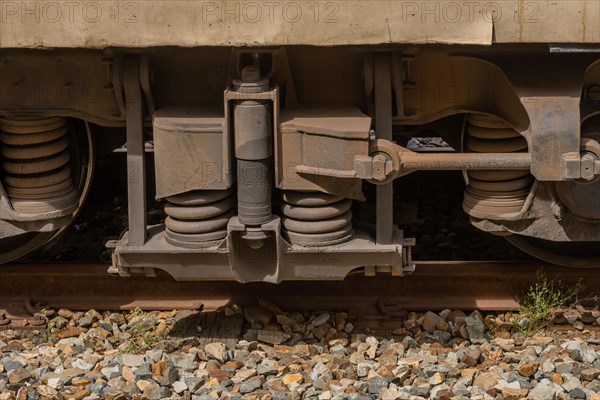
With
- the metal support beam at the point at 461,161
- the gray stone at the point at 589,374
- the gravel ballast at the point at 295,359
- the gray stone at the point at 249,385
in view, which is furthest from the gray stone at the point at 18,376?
the gray stone at the point at 589,374

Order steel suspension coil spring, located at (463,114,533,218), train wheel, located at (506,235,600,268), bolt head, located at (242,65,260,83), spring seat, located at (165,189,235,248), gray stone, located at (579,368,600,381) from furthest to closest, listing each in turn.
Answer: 1. train wheel, located at (506,235,600,268)
2. steel suspension coil spring, located at (463,114,533,218)
3. spring seat, located at (165,189,235,248)
4. gray stone, located at (579,368,600,381)
5. bolt head, located at (242,65,260,83)

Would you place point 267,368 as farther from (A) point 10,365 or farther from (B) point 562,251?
(B) point 562,251

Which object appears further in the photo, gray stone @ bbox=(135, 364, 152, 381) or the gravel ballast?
gray stone @ bbox=(135, 364, 152, 381)

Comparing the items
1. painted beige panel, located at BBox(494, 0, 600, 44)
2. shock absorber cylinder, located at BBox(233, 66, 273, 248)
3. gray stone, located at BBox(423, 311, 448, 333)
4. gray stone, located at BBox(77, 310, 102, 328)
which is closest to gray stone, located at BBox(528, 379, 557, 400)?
gray stone, located at BBox(423, 311, 448, 333)

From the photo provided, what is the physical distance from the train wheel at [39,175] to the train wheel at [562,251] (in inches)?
93.4

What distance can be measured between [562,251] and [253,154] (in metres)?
2.03

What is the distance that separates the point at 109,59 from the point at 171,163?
604 mm

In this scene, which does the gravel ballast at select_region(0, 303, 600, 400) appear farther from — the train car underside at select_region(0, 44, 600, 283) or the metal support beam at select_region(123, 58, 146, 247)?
the metal support beam at select_region(123, 58, 146, 247)

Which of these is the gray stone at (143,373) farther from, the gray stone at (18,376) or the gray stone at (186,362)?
the gray stone at (18,376)

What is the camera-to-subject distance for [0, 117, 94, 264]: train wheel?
6.07 m

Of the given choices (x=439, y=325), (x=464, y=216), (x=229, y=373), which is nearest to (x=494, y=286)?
(x=439, y=325)

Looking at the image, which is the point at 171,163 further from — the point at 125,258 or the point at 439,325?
the point at 439,325

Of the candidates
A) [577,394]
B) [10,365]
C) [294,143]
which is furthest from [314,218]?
[10,365]

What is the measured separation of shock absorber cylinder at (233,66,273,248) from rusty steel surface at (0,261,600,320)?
89 centimetres
